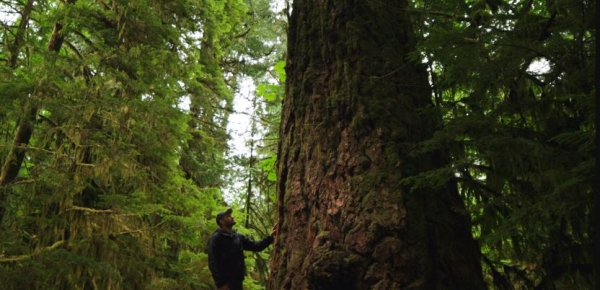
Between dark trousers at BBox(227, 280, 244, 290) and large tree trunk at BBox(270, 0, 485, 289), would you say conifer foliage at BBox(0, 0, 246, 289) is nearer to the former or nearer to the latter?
dark trousers at BBox(227, 280, 244, 290)

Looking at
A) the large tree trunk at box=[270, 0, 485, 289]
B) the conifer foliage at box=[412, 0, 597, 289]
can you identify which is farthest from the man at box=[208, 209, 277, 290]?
the conifer foliage at box=[412, 0, 597, 289]

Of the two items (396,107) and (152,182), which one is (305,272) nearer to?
(396,107)

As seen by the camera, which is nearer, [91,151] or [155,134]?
[91,151]

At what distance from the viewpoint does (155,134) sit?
651cm

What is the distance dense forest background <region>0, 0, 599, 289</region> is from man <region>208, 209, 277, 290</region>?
151 centimetres

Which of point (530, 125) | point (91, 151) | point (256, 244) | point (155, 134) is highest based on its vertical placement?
point (155, 134)

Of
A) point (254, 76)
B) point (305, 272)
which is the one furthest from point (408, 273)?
point (254, 76)

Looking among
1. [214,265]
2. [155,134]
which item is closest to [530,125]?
[214,265]

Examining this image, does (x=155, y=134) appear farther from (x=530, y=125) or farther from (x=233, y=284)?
(x=530, y=125)

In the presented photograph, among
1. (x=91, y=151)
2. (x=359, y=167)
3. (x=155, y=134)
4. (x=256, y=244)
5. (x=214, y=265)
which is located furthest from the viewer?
(x=155, y=134)

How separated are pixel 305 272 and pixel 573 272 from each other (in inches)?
65.8

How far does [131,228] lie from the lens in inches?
264

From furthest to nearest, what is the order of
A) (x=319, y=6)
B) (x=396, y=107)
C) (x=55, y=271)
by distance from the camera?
(x=55, y=271) → (x=319, y=6) → (x=396, y=107)

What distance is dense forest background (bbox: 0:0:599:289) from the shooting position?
2582mm
